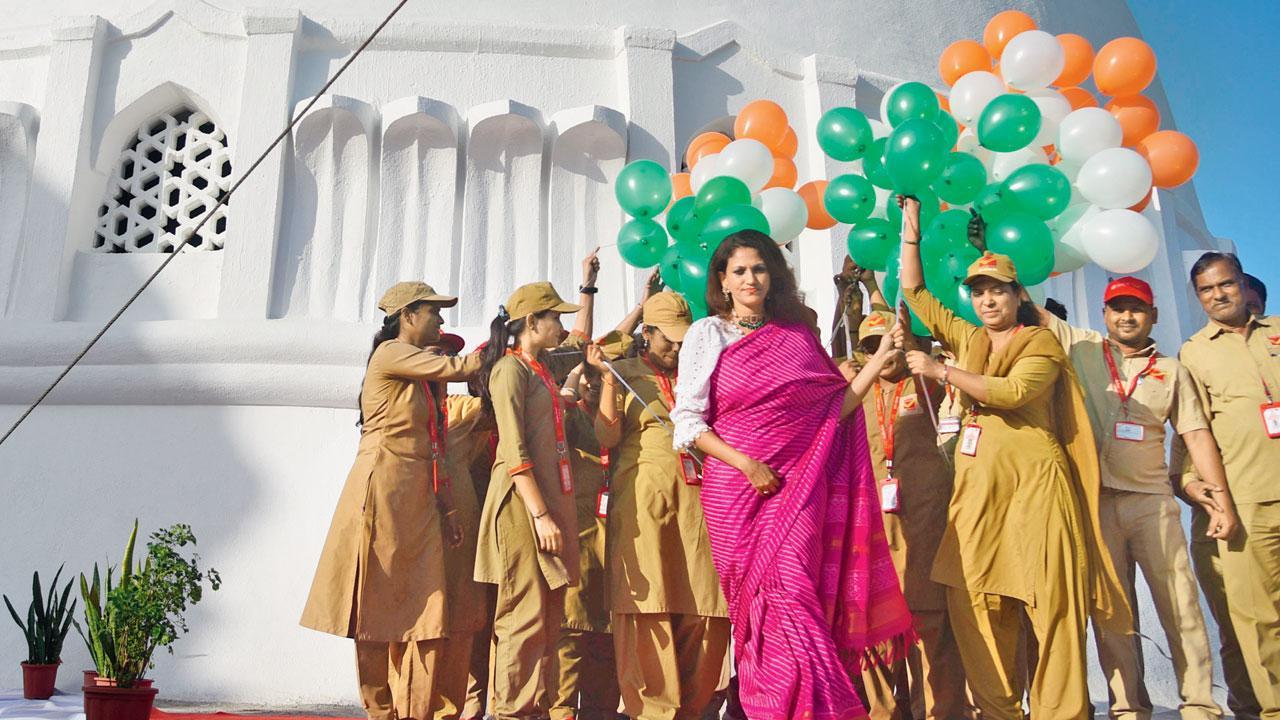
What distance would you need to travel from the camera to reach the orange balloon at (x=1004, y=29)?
5.15 metres

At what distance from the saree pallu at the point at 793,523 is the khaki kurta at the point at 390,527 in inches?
49.5

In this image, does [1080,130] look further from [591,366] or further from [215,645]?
[215,645]

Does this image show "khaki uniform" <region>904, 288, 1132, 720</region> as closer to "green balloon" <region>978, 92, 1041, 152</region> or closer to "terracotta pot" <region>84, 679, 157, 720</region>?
"green balloon" <region>978, 92, 1041, 152</region>

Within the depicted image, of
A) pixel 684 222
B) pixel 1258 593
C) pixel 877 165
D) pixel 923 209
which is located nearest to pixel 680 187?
pixel 684 222

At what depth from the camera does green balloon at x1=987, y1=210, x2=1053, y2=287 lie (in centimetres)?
402

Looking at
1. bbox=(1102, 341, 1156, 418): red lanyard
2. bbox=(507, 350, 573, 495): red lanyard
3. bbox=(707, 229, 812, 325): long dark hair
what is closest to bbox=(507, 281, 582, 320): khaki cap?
bbox=(507, 350, 573, 495): red lanyard

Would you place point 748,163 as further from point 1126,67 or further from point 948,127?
point 1126,67

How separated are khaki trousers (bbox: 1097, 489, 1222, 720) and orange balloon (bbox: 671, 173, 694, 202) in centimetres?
234

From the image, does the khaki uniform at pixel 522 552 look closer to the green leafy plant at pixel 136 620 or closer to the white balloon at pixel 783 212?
the green leafy plant at pixel 136 620

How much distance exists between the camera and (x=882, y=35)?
754 cm

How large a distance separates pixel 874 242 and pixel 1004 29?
4.60ft

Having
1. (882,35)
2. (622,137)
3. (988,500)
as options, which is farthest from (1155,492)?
(882,35)

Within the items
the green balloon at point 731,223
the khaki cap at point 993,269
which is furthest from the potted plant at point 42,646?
the khaki cap at point 993,269

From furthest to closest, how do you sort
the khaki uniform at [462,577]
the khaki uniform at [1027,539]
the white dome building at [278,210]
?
1. the white dome building at [278,210]
2. the khaki uniform at [462,577]
3. the khaki uniform at [1027,539]
